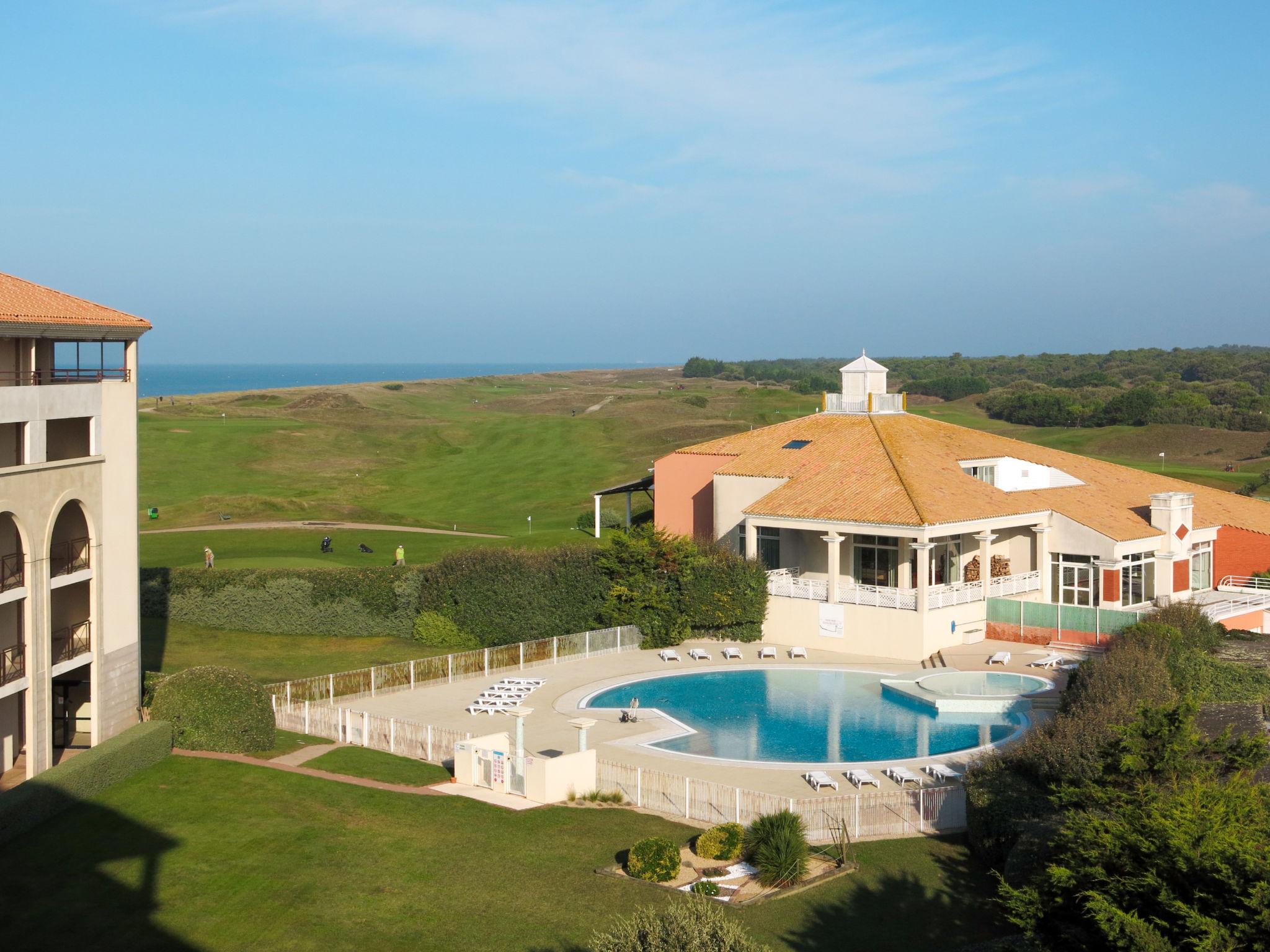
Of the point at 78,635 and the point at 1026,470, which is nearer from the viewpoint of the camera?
the point at 78,635

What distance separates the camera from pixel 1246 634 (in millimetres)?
34406

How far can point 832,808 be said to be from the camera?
20969 millimetres

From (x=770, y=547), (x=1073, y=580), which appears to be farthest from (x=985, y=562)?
(x=770, y=547)

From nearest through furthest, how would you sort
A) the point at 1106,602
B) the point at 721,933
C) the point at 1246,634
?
1. the point at 721,933
2. the point at 1246,634
3. the point at 1106,602

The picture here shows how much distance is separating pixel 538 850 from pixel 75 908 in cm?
668

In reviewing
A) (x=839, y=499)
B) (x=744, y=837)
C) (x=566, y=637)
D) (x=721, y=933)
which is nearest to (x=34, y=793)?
(x=744, y=837)

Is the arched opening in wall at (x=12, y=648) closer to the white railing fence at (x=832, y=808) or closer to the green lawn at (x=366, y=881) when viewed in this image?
the green lawn at (x=366, y=881)

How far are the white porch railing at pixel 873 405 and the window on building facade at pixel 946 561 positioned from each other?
9.00 m

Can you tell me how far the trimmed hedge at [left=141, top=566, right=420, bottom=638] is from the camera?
3884cm

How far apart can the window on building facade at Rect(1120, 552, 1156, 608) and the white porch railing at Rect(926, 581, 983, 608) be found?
529 cm

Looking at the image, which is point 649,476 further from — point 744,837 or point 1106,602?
point 744,837

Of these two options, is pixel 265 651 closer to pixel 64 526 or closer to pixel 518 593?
pixel 518 593

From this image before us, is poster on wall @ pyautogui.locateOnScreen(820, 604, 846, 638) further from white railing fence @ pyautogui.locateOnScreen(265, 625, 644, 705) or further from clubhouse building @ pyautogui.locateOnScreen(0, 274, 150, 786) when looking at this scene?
clubhouse building @ pyautogui.locateOnScreen(0, 274, 150, 786)

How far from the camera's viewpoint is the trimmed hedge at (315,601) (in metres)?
38.8
